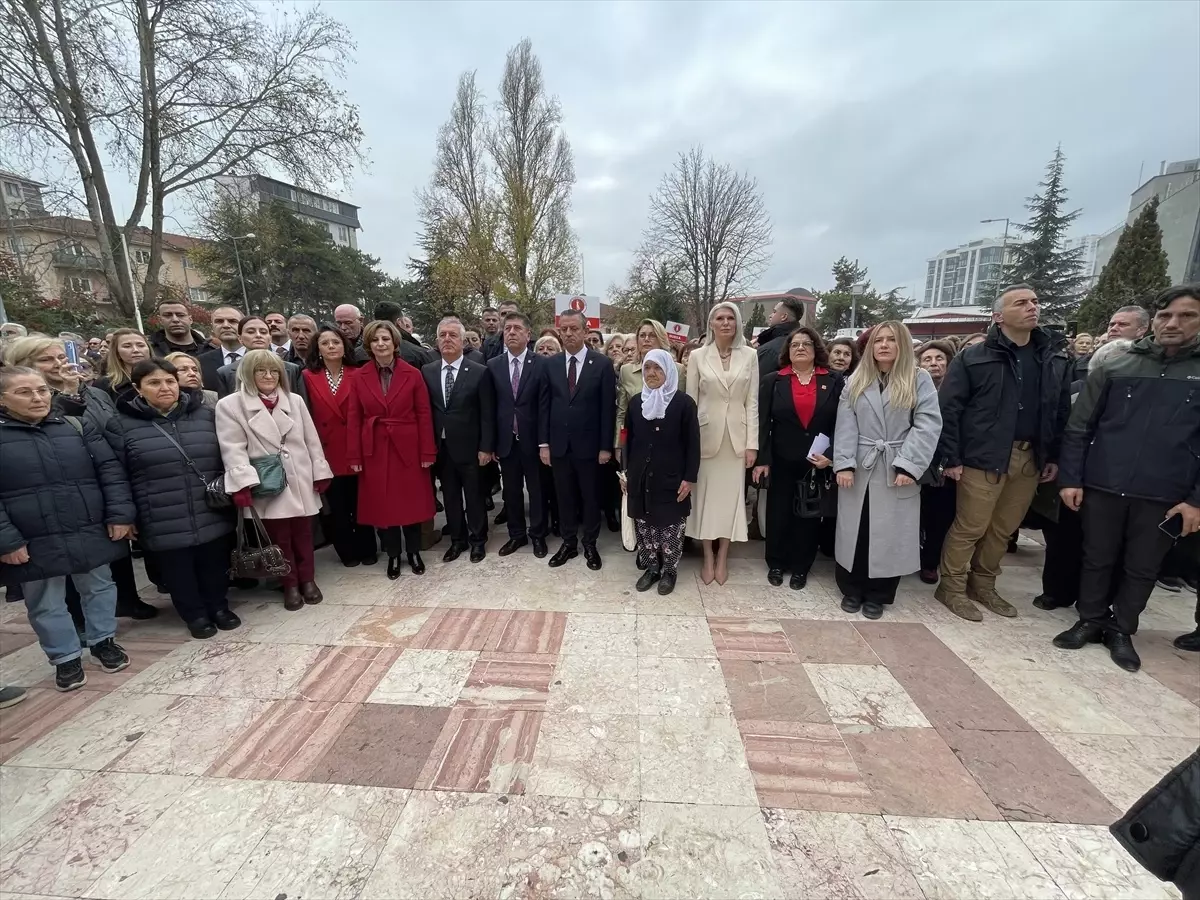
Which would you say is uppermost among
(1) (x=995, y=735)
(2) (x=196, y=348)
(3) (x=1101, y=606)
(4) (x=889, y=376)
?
(2) (x=196, y=348)

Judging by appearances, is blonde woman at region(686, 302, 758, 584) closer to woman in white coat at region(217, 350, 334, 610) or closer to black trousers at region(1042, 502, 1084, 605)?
black trousers at region(1042, 502, 1084, 605)

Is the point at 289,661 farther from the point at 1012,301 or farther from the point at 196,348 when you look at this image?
the point at 1012,301

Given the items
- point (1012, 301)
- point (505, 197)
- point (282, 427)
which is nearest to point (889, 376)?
point (1012, 301)

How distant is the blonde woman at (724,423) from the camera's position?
12.8 feet

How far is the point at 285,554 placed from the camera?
3799 millimetres

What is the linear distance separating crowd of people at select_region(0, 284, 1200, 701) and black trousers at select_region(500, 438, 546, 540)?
0.02 metres

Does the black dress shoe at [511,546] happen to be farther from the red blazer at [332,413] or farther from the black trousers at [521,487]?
the red blazer at [332,413]

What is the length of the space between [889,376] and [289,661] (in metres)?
4.49

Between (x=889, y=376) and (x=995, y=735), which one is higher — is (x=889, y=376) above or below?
above

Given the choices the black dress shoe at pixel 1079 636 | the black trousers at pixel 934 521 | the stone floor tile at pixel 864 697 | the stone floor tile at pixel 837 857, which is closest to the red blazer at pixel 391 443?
the stone floor tile at pixel 864 697

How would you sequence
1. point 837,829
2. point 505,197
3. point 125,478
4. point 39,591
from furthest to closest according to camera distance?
point 505,197
point 125,478
point 39,591
point 837,829

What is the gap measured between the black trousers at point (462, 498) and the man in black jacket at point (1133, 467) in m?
4.50

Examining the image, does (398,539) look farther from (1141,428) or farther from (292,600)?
(1141,428)

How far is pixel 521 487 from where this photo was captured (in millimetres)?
4801
